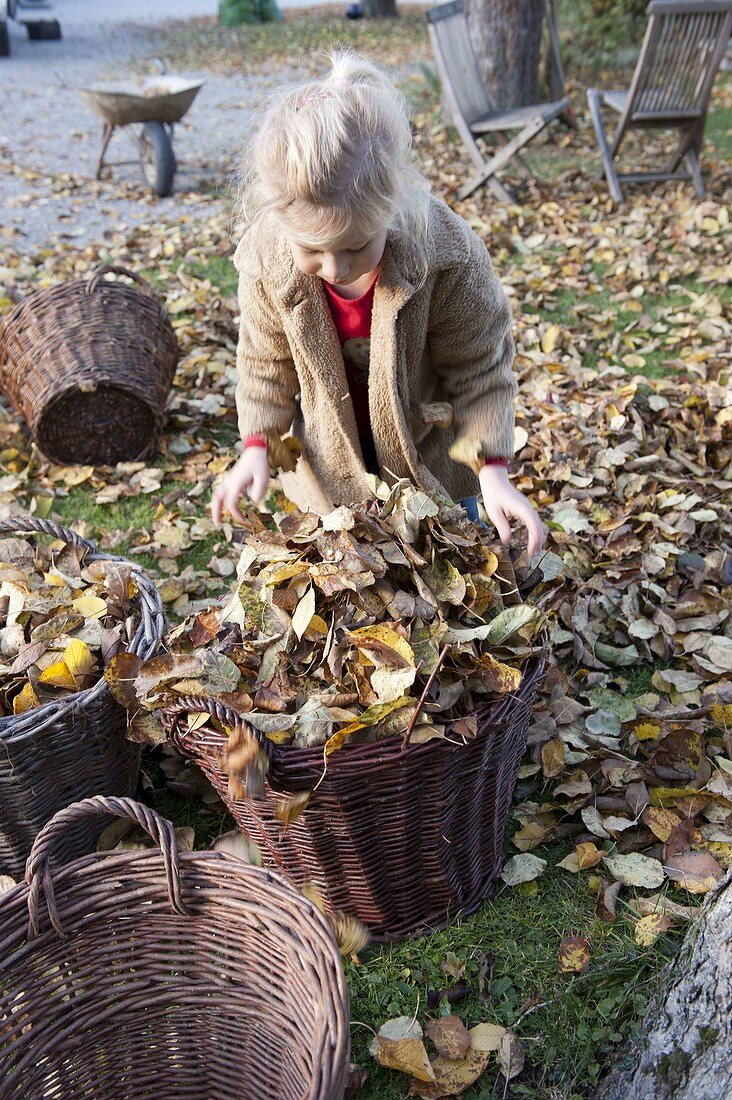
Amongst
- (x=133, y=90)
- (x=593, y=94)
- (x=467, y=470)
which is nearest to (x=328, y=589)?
(x=467, y=470)

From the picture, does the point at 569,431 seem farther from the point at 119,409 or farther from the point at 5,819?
the point at 5,819

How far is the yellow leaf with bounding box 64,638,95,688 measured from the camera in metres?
2.09

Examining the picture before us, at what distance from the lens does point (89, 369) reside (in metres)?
3.45

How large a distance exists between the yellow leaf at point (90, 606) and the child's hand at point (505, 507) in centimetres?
97

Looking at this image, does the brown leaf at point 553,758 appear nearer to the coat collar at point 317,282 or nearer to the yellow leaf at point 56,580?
the coat collar at point 317,282

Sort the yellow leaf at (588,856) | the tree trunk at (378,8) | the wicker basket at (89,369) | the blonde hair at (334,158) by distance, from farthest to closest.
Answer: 1. the tree trunk at (378,8)
2. the wicker basket at (89,369)
3. the yellow leaf at (588,856)
4. the blonde hair at (334,158)

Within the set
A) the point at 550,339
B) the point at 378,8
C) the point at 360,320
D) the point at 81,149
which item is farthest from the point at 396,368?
the point at 378,8

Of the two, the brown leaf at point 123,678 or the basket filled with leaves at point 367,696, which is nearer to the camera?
the basket filled with leaves at point 367,696

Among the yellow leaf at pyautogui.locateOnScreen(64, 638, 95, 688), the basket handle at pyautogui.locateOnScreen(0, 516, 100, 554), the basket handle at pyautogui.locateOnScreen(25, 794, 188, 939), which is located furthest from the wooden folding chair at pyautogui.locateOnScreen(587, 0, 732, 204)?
the basket handle at pyautogui.locateOnScreen(25, 794, 188, 939)

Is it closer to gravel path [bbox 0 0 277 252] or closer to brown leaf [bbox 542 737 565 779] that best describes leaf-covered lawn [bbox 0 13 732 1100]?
brown leaf [bbox 542 737 565 779]

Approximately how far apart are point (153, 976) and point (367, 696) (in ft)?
2.14

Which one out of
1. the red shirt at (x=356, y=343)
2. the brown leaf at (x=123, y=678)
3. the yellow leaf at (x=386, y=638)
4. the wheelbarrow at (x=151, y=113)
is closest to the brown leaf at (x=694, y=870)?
the yellow leaf at (x=386, y=638)

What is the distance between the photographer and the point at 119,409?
3604 mm

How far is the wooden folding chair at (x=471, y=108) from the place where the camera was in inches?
241
